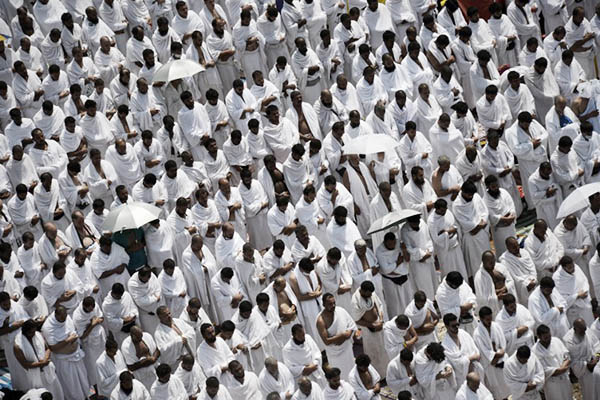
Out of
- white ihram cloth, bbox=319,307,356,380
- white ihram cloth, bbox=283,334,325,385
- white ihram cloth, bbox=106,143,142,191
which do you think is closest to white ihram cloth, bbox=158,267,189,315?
white ihram cloth, bbox=283,334,325,385

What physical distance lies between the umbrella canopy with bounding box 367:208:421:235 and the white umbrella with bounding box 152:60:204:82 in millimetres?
5269

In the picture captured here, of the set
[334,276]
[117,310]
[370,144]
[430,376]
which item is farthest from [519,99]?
[117,310]

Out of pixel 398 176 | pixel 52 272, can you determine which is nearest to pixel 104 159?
pixel 52 272

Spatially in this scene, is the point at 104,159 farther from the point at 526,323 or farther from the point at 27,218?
the point at 526,323

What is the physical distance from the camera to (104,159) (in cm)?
2361

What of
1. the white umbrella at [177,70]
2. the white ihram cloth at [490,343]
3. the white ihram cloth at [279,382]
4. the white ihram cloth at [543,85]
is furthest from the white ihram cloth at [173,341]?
the white ihram cloth at [543,85]

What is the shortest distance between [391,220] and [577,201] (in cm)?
270

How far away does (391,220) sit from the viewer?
19.6m

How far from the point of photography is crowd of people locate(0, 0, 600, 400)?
18875 mm

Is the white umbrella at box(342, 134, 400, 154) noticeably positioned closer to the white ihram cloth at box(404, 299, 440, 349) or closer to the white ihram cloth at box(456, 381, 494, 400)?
the white ihram cloth at box(404, 299, 440, 349)

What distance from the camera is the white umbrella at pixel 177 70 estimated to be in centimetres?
2319

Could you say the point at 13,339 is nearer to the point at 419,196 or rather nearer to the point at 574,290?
the point at 419,196

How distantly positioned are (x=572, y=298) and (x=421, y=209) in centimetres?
309

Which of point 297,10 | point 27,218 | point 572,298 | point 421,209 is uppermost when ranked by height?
point 297,10
